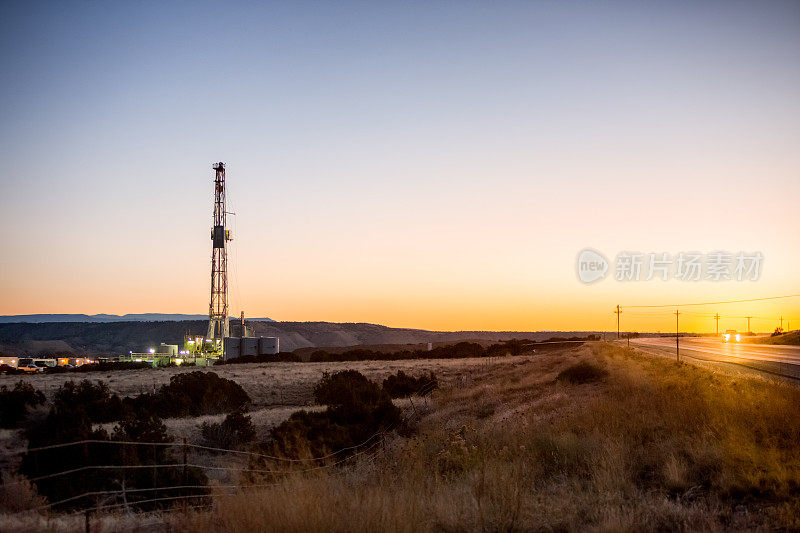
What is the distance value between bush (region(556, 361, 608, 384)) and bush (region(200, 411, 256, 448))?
12804mm

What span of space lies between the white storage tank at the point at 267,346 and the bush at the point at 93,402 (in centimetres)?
3693

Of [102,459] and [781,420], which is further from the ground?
[781,420]

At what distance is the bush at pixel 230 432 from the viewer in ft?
67.4

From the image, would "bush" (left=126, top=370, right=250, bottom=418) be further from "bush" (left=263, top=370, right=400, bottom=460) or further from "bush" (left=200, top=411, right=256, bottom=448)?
"bush" (left=200, top=411, right=256, bottom=448)

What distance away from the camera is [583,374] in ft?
85.6

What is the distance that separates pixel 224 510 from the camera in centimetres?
798

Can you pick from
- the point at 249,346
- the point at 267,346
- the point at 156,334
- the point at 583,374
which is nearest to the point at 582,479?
the point at 583,374

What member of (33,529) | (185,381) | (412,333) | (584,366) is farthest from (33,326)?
(33,529)

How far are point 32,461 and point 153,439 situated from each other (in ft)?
9.68

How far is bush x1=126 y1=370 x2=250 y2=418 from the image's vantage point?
90.2 ft

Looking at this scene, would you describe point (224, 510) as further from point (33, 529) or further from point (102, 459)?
point (102, 459)

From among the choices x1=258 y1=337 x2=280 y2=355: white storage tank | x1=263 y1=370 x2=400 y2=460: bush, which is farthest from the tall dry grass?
x1=258 y1=337 x2=280 y2=355: white storage tank

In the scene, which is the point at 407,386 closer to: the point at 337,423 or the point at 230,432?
the point at 337,423

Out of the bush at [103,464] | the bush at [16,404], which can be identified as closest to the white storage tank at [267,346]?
the bush at [16,404]
